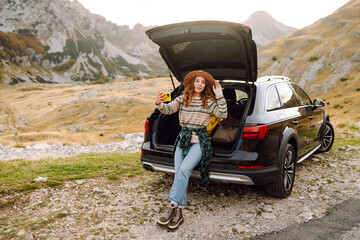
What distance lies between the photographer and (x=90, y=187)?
425 centimetres

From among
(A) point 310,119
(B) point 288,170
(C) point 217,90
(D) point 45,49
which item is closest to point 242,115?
(C) point 217,90

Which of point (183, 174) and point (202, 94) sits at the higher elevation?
point (202, 94)

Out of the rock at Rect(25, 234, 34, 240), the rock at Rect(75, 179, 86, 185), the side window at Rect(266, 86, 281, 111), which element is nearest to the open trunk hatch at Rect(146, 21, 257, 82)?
the side window at Rect(266, 86, 281, 111)

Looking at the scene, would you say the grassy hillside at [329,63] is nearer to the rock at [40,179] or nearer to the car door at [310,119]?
the car door at [310,119]

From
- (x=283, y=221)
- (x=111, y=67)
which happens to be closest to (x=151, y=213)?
(x=283, y=221)

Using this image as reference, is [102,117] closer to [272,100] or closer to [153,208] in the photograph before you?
[153,208]

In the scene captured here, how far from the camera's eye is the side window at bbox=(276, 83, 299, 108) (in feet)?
13.7

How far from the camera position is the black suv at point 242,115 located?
10.6 ft

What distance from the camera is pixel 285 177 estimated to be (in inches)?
146

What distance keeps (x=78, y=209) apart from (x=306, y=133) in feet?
13.3

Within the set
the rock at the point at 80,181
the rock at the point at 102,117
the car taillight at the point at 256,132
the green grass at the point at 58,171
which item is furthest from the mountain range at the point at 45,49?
the car taillight at the point at 256,132

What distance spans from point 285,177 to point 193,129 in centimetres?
165

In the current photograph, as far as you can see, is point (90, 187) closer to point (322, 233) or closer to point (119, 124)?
point (322, 233)

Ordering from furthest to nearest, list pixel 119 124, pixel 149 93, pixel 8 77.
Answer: pixel 8 77 → pixel 149 93 → pixel 119 124
